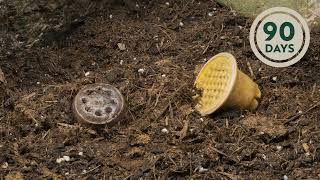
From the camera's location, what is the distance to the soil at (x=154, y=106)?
112 inches

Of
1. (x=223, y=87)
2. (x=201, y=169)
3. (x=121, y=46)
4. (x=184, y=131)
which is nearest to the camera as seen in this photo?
(x=201, y=169)

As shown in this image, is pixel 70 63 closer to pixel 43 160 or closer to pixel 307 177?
pixel 43 160

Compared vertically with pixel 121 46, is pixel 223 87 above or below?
above

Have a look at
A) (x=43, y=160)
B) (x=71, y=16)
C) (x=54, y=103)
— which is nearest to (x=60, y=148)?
(x=43, y=160)

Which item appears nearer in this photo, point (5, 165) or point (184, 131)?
point (5, 165)

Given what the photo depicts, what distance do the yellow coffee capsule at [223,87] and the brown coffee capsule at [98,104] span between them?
16.2 inches

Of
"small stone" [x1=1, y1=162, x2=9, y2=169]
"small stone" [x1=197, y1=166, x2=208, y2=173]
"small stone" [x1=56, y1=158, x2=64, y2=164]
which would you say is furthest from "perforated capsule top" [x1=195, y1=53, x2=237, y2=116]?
"small stone" [x1=1, y1=162, x2=9, y2=169]

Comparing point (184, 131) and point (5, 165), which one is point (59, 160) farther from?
point (184, 131)

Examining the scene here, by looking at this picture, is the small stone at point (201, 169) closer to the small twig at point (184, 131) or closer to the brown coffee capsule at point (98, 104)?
the small twig at point (184, 131)

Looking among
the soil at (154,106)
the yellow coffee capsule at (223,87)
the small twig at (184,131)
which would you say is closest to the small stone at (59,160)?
the soil at (154,106)

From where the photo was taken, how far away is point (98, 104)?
3186 millimetres

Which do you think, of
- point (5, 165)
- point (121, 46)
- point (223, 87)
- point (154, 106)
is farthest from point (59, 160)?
point (121, 46)

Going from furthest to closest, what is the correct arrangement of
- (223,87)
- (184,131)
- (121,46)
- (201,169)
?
(121,46), (223,87), (184,131), (201,169)

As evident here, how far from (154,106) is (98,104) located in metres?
0.28
